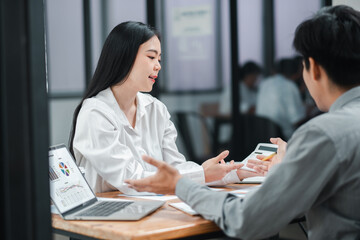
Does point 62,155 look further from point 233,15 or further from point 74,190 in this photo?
point 233,15

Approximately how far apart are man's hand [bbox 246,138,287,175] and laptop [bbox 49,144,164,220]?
1.88 ft

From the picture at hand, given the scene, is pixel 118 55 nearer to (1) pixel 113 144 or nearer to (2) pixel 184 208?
(1) pixel 113 144

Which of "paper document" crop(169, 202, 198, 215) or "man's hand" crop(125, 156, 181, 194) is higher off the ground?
"man's hand" crop(125, 156, 181, 194)

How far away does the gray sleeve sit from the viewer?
1.35 meters

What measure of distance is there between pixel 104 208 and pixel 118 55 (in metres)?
0.85

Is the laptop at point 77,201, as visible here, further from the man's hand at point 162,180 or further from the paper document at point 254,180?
the paper document at point 254,180

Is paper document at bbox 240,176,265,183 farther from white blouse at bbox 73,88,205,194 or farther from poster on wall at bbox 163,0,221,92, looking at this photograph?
poster on wall at bbox 163,0,221,92

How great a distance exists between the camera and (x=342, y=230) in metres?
1.40

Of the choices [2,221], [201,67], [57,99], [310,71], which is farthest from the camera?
[201,67]

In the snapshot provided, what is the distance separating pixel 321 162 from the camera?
4.42ft

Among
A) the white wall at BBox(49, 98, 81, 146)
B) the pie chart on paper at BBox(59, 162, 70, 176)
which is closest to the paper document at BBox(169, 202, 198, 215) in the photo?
the pie chart on paper at BBox(59, 162, 70, 176)

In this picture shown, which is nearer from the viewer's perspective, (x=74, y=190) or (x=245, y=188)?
(x=74, y=190)

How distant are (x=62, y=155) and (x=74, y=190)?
0.48 feet

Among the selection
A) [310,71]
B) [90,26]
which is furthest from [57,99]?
[310,71]
